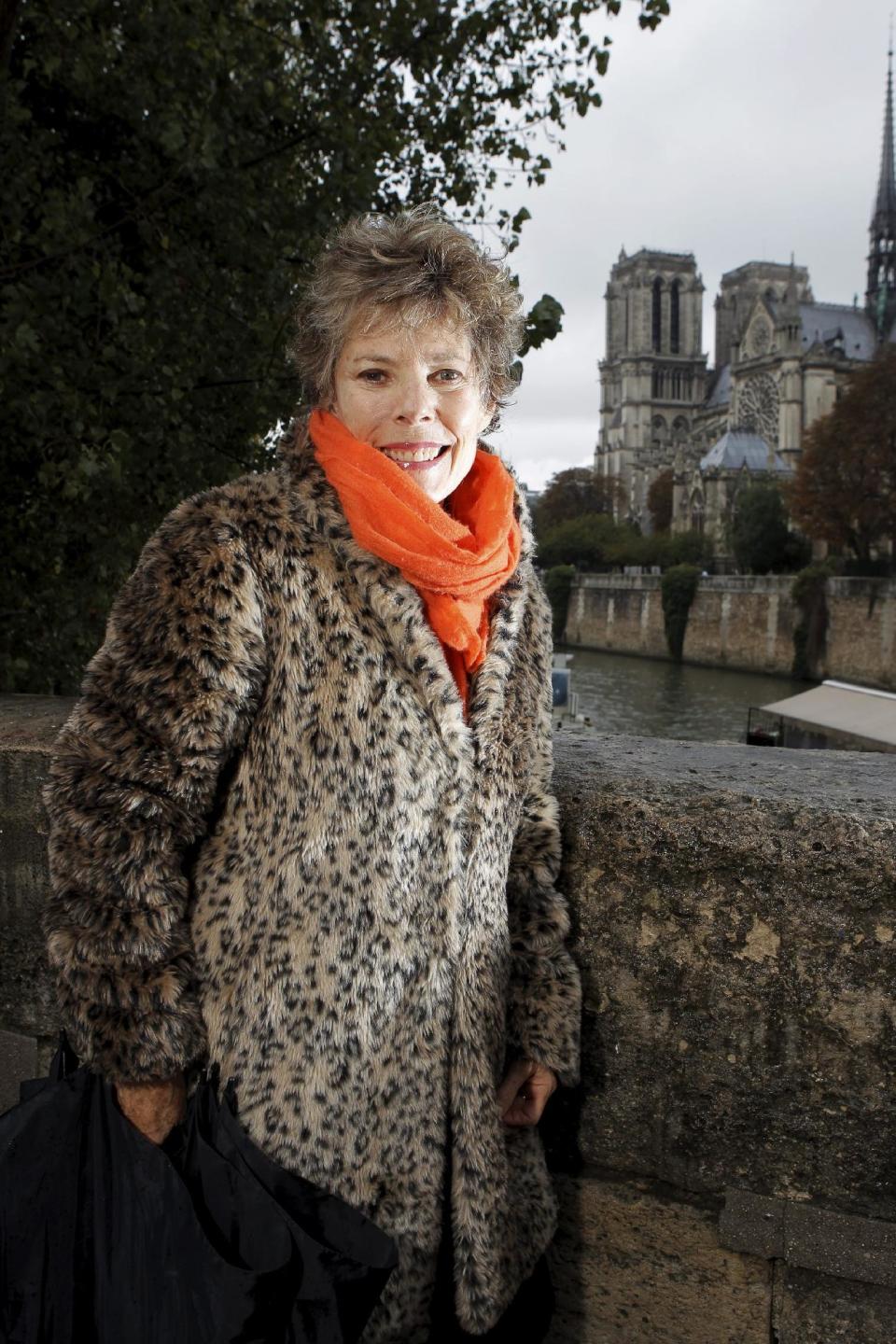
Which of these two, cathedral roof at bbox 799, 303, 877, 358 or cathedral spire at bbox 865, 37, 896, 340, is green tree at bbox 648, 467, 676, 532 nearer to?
cathedral roof at bbox 799, 303, 877, 358

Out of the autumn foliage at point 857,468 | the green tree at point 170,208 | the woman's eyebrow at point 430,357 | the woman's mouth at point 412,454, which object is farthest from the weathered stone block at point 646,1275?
the autumn foliage at point 857,468

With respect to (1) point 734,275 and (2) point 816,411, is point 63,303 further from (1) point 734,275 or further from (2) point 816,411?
(1) point 734,275

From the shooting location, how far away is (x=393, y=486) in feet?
4.67

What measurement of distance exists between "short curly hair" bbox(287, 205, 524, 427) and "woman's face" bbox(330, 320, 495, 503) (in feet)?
0.07

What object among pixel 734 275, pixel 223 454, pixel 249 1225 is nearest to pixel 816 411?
pixel 734 275

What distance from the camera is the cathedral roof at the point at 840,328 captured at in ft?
212

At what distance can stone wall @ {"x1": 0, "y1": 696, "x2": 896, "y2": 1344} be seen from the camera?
1.52 metres

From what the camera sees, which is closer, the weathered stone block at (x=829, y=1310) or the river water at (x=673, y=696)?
the weathered stone block at (x=829, y=1310)

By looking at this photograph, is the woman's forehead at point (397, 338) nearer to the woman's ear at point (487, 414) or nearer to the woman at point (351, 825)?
the woman at point (351, 825)

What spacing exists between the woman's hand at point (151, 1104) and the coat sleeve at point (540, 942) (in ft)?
1.53

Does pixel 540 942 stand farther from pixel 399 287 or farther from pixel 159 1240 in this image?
pixel 399 287

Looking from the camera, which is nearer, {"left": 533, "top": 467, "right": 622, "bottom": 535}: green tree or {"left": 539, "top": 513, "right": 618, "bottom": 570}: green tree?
{"left": 539, "top": 513, "right": 618, "bottom": 570}: green tree

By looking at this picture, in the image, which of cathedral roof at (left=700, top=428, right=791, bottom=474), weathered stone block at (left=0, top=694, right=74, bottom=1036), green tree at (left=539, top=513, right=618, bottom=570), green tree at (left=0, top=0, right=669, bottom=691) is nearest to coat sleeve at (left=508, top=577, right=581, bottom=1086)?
weathered stone block at (left=0, top=694, right=74, bottom=1036)

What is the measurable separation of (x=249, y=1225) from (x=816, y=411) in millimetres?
64002
